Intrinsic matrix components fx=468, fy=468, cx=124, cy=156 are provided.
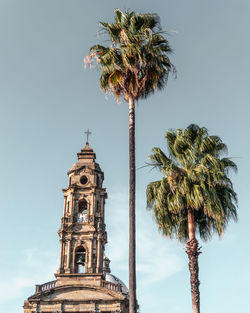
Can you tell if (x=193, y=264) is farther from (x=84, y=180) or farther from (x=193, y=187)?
(x=84, y=180)

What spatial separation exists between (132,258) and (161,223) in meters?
3.45

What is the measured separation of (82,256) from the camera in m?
46.7

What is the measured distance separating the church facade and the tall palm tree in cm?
2628

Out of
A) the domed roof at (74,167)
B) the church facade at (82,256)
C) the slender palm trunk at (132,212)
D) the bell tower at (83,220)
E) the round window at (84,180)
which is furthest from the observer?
the domed roof at (74,167)

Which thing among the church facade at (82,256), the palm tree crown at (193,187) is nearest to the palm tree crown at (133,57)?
the palm tree crown at (193,187)

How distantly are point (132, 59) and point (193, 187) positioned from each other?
251 inches

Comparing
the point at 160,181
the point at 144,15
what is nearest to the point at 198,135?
the point at 160,181

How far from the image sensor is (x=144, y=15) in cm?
2166

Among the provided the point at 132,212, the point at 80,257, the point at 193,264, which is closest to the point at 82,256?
the point at 80,257

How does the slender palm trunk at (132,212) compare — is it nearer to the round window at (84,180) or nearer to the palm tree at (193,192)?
the palm tree at (193,192)

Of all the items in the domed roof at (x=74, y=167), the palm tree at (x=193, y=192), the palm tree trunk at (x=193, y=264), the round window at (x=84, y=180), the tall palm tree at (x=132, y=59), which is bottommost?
the palm tree trunk at (x=193, y=264)

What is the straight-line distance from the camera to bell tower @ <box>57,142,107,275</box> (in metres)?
45.6

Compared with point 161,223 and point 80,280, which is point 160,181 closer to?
point 161,223

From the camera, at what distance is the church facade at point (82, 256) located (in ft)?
141
